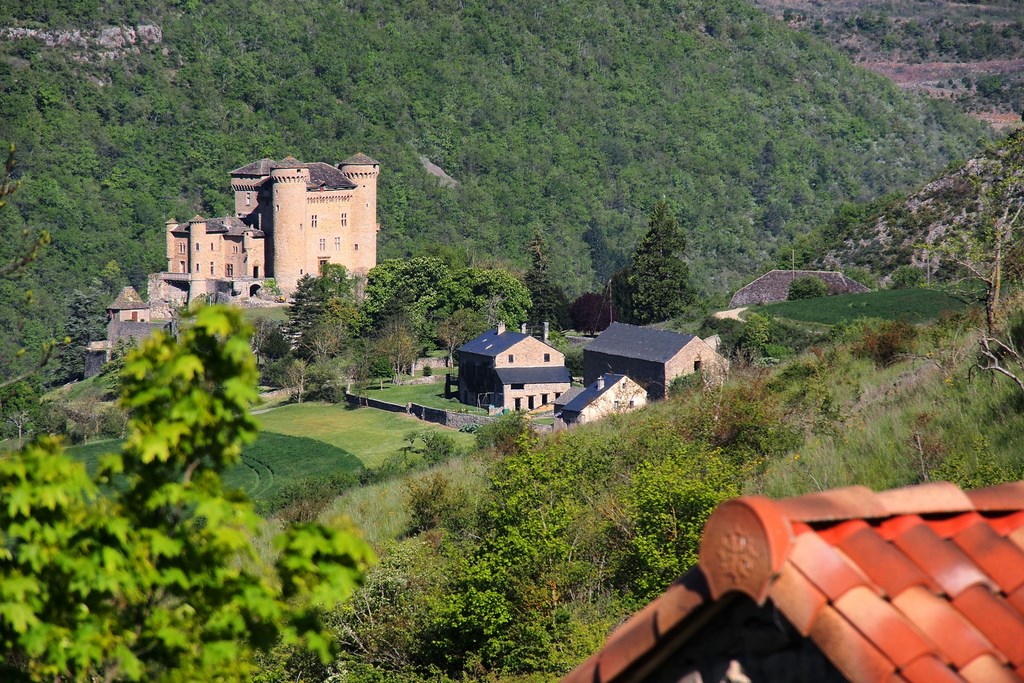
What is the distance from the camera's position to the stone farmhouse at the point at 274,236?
234 feet

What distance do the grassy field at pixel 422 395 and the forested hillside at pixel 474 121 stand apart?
25403 millimetres

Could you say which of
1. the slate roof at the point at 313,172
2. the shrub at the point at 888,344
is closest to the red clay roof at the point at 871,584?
the shrub at the point at 888,344

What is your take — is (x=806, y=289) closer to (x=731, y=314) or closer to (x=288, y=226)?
(x=731, y=314)

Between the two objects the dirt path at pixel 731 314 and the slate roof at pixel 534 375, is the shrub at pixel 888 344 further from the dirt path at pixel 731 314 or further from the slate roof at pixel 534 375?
the slate roof at pixel 534 375

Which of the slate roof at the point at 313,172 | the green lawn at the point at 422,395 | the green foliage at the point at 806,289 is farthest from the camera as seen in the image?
the slate roof at the point at 313,172

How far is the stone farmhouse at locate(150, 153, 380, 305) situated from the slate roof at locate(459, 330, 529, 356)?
1999cm

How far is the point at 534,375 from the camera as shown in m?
50.5

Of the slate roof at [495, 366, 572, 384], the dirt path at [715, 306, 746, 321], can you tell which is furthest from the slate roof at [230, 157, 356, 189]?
the dirt path at [715, 306, 746, 321]

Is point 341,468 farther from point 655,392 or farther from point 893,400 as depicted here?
point 893,400

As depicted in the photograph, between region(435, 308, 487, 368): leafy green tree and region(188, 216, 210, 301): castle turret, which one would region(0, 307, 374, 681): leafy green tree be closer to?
region(435, 308, 487, 368): leafy green tree

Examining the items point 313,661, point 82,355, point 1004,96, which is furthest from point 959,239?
point 1004,96

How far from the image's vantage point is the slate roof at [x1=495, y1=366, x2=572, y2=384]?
164ft

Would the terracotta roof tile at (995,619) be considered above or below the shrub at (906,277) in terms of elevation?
above

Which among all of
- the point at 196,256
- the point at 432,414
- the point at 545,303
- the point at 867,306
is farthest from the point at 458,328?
the point at 867,306
